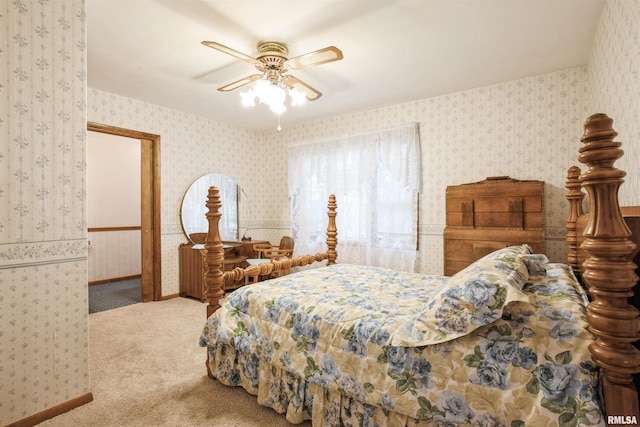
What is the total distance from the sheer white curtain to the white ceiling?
82 centimetres

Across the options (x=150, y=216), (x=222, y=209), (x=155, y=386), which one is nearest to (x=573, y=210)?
(x=155, y=386)

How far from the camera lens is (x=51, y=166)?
185 centimetres

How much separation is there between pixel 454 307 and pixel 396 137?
3.16m

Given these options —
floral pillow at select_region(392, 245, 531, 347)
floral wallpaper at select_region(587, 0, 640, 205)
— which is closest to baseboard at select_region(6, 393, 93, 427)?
floral pillow at select_region(392, 245, 531, 347)

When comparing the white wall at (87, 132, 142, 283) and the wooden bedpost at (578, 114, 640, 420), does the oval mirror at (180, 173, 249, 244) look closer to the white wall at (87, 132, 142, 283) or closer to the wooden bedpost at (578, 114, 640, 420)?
the white wall at (87, 132, 142, 283)

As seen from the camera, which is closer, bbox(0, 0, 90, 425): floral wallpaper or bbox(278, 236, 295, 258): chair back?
bbox(0, 0, 90, 425): floral wallpaper

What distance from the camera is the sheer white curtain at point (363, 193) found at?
159 inches

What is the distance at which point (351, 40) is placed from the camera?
2.57m

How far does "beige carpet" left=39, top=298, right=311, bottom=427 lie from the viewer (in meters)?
1.81

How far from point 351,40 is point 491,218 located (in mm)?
2148

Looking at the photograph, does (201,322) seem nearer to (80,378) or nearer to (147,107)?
(80,378)

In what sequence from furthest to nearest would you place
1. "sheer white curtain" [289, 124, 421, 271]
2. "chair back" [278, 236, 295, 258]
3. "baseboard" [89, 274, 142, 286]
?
"baseboard" [89, 274, 142, 286] < "chair back" [278, 236, 295, 258] < "sheer white curtain" [289, 124, 421, 271]

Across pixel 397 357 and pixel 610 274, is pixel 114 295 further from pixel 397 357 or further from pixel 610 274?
pixel 610 274

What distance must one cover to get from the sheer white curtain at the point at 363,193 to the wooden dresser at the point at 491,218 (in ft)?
2.13
